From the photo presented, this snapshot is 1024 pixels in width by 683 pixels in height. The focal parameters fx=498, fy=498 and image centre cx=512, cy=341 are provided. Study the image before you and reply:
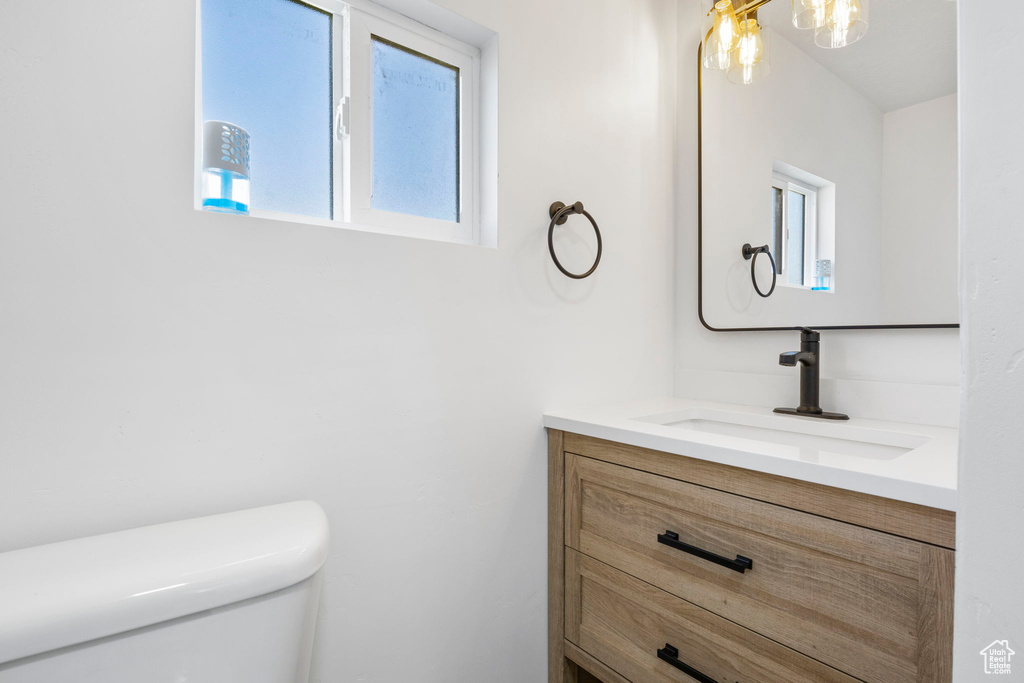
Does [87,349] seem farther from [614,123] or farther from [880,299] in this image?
[880,299]

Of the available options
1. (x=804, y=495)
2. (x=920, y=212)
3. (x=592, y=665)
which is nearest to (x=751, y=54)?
(x=920, y=212)

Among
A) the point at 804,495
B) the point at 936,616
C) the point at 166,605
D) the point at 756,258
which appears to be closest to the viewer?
the point at 166,605

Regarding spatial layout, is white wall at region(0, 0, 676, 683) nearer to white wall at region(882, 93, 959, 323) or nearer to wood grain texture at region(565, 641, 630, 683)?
wood grain texture at region(565, 641, 630, 683)

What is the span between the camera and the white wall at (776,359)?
112cm

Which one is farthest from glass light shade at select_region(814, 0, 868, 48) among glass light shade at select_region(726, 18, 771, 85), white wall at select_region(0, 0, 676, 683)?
white wall at select_region(0, 0, 676, 683)

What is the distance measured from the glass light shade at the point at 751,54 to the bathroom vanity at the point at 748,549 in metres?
0.93

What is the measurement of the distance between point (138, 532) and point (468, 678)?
776 mm

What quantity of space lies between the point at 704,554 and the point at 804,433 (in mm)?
479

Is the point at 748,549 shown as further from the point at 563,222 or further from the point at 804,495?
the point at 563,222

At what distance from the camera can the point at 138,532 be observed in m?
0.70

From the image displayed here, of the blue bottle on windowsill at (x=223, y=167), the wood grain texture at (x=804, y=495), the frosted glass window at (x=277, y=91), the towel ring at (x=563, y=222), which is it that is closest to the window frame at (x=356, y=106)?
the frosted glass window at (x=277, y=91)

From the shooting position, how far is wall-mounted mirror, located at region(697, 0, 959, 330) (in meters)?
1.11

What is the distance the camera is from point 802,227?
1.31 m

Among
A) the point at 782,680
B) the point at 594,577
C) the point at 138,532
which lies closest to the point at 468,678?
the point at 594,577
